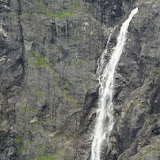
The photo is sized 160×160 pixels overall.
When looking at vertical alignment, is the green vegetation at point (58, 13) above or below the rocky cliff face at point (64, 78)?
above

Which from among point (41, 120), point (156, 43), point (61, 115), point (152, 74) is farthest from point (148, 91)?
point (41, 120)

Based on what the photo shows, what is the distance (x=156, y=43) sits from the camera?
163 ft

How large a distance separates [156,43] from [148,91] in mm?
9903

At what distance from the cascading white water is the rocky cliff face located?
107 cm

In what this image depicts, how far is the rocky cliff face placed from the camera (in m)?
47.3

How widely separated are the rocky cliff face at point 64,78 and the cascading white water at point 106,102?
3.52 feet

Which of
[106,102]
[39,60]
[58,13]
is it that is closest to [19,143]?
[39,60]

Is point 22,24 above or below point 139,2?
below

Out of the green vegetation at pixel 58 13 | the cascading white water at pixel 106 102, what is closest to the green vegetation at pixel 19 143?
the cascading white water at pixel 106 102

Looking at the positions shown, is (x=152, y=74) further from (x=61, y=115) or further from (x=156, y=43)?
(x=61, y=115)

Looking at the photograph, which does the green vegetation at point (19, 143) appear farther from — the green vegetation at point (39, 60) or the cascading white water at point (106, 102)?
the green vegetation at point (39, 60)

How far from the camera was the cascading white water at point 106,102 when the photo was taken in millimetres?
47719

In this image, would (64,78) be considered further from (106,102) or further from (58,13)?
(58,13)

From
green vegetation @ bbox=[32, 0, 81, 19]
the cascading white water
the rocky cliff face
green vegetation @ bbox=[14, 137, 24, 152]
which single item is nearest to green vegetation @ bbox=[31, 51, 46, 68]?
the rocky cliff face
